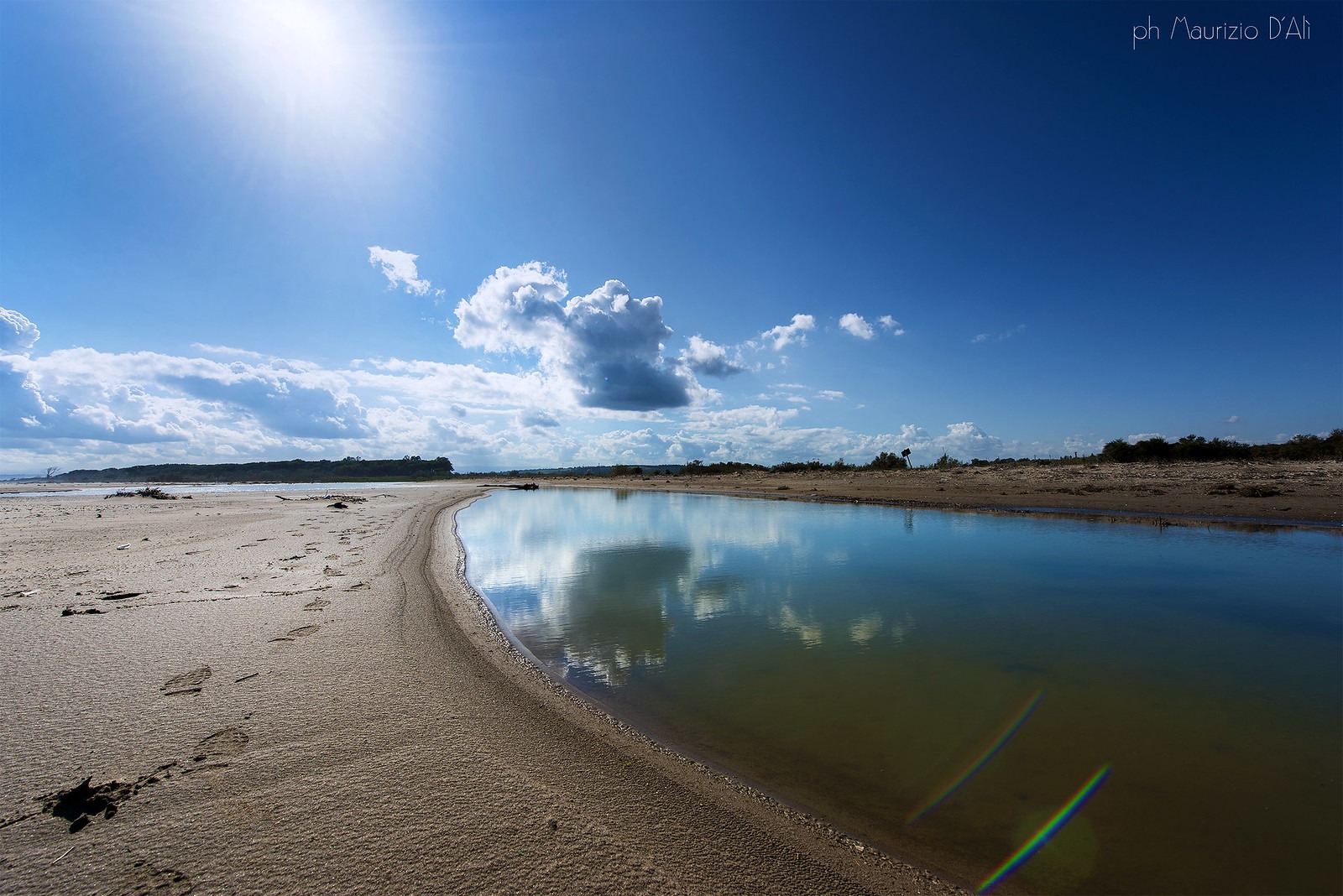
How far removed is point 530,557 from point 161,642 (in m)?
8.56

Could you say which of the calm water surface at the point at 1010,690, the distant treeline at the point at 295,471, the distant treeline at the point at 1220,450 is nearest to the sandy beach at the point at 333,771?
the calm water surface at the point at 1010,690

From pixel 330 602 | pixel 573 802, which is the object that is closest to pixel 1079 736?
pixel 573 802

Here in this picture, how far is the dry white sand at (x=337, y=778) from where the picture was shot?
2654 mm

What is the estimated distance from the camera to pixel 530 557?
553 inches

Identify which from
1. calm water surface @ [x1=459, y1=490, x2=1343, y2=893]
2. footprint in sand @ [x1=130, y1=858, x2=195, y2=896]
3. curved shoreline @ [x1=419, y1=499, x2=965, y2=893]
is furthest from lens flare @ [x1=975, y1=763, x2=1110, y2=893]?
footprint in sand @ [x1=130, y1=858, x2=195, y2=896]

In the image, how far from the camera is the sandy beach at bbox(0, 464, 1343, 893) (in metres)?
2.66

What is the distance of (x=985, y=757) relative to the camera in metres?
4.29

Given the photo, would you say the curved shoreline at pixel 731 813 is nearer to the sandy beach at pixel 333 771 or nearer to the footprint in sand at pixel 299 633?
the sandy beach at pixel 333 771

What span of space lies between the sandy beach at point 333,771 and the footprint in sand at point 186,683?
3cm

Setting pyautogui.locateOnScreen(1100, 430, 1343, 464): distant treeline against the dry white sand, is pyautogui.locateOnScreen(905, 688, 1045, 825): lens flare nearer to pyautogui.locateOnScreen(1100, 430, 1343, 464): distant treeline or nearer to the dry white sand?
the dry white sand

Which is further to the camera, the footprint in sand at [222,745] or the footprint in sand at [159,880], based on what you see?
the footprint in sand at [222,745]

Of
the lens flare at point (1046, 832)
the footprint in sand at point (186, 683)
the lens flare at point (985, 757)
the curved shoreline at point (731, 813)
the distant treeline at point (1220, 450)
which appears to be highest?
the distant treeline at point (1220, 450)

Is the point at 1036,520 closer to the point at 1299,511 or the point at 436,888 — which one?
the point at 1299,511

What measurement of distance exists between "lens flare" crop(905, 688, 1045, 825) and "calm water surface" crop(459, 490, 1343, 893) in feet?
0.06
